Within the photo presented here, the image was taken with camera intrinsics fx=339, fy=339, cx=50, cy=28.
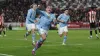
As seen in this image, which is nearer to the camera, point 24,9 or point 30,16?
point 30,16

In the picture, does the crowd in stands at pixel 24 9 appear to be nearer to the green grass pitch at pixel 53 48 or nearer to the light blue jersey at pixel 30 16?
the light blue jersey at pixel 30 16

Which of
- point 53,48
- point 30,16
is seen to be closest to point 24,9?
point 30,16

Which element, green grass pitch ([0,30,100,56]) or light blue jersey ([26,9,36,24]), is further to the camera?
light blue jersey ([26,9,36,24])

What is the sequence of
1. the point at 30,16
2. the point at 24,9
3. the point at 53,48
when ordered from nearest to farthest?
1. the point at 53,48
2. the point at 30,16
3. the point at 24,9

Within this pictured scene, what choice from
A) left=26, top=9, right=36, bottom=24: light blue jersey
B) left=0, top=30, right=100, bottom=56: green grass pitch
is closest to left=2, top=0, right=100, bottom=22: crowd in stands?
left=26, top=9, right=36, bottom=24: light blue jersey

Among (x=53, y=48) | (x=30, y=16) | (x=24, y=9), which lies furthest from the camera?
(x=24, y=9)

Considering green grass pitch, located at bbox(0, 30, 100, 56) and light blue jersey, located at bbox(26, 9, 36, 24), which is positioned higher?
light blue jersey, located at bbox(26, 9, 36, 24)

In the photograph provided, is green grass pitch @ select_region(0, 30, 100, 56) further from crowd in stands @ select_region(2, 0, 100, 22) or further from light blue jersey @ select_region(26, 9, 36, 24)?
crowd in stands @ select_region(2, 0, 100, 22)

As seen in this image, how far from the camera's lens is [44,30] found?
1552 centimetres

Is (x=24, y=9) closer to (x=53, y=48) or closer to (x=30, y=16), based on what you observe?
(x=30, y=16)

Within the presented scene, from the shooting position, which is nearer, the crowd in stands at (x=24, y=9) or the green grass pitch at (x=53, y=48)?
the green grass pitch at (x=53, y=48)

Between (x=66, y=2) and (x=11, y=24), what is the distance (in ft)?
45.6

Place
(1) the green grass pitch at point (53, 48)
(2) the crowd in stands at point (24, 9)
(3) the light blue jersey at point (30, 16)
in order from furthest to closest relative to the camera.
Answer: (2) the crowd in stands at point (24, 9), (3) the light blue jersey at point (30, 16), (1) the green grass pitch at point (53, 48)

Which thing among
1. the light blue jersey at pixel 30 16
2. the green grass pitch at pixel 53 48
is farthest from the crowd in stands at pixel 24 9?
the green grass pitch at pixel 53 48
